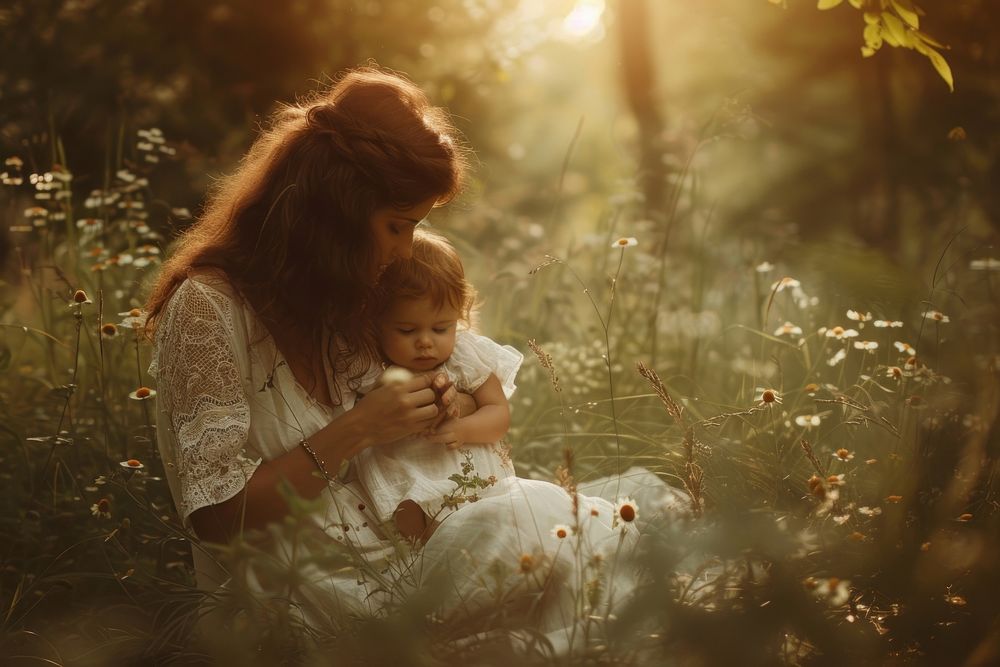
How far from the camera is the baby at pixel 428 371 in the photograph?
2268 millimetres

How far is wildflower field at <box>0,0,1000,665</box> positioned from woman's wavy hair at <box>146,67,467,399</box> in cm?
39

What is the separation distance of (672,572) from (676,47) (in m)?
5.74

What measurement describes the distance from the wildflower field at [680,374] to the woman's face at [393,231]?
0.35 metres

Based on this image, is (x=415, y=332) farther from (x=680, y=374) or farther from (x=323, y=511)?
(x=680, y=374)

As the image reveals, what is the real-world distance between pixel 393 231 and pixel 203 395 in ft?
1.87

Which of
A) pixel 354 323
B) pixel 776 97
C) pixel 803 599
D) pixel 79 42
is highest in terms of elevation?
pixel 79 42

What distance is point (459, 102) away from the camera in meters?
6.23

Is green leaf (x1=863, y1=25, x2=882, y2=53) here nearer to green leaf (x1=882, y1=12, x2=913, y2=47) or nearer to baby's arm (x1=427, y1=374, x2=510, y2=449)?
green leaf (x1=882, y1=12, x2=913, y2=47)

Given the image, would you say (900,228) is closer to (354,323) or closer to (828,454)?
(828,454)

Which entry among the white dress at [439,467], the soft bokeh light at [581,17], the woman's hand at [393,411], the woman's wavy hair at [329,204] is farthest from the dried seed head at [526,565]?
the soft bokeh light at [581,17]

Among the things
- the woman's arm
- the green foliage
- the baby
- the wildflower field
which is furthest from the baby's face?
the green foliage

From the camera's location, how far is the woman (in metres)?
2.08

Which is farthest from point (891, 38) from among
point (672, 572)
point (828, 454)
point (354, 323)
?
point (672, 572)

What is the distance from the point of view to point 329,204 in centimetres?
225
